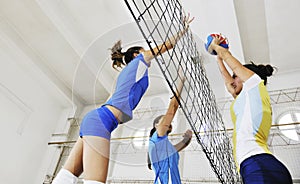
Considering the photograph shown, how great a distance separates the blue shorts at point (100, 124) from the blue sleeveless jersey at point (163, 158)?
0.15 m

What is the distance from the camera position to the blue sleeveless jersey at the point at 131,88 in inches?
30.2

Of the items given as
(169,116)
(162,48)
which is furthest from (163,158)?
(162,48)

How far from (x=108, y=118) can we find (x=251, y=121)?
0.41m

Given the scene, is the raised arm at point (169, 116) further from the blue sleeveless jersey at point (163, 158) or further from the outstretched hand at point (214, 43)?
the outstretched hand at point (214, 43)

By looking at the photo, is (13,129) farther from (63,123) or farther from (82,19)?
(82,19)

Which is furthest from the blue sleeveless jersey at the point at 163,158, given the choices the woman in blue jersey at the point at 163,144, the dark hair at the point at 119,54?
the dark hair at the point at 119,54

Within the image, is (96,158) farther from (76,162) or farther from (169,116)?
(169,116)

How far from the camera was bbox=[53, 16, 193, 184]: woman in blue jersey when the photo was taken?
2.38ft

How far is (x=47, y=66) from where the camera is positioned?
2488mm

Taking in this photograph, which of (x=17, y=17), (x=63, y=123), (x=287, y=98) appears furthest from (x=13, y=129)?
(x=287, y=98)

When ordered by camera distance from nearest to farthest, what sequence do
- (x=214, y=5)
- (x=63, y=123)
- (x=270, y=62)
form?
(x=214, y=5) < (x=270, y=62) < (x=63, y=123)

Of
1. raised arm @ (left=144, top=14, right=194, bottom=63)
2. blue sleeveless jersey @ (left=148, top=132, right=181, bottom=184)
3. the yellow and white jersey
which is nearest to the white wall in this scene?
blue sleeveless jersey @ (left=148, top=132, right=181, bottom=184)

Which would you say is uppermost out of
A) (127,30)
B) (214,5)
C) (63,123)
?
(63,123)

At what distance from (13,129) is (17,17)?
87 cm
